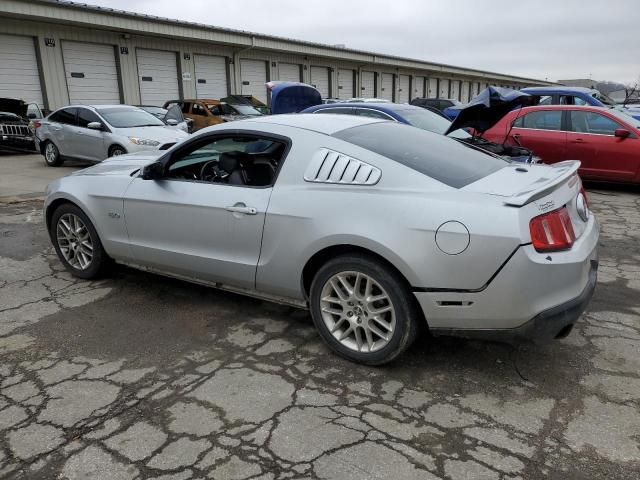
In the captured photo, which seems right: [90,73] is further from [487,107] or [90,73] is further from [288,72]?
[487,107]

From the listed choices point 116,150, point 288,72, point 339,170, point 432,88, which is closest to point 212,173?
point 339,170

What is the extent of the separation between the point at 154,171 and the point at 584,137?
7545 millimetres

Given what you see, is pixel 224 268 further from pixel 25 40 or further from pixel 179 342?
pixel 25 40

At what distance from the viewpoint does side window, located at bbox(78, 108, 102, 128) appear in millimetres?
11273

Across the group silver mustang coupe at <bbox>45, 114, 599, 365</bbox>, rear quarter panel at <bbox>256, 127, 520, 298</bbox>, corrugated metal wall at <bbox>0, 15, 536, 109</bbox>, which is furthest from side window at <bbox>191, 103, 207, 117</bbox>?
rear quarter panel at <bbox>256, 127, 520, 298</bbox>

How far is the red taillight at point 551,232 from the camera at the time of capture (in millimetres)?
2629

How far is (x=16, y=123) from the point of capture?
14.4 m

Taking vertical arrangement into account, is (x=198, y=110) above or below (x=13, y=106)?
below

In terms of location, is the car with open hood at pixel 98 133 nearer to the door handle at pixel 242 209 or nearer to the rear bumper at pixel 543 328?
the door handle at pixel 242 209

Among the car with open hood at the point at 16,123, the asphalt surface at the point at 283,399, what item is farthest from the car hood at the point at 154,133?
the asphalt surface at the point at 283,399

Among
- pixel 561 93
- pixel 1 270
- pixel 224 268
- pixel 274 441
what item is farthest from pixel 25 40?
pixel 274 441

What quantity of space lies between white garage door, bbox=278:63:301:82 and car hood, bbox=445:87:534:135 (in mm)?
21410

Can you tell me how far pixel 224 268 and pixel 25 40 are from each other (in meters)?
18.2

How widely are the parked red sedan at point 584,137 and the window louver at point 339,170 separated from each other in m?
6.83
